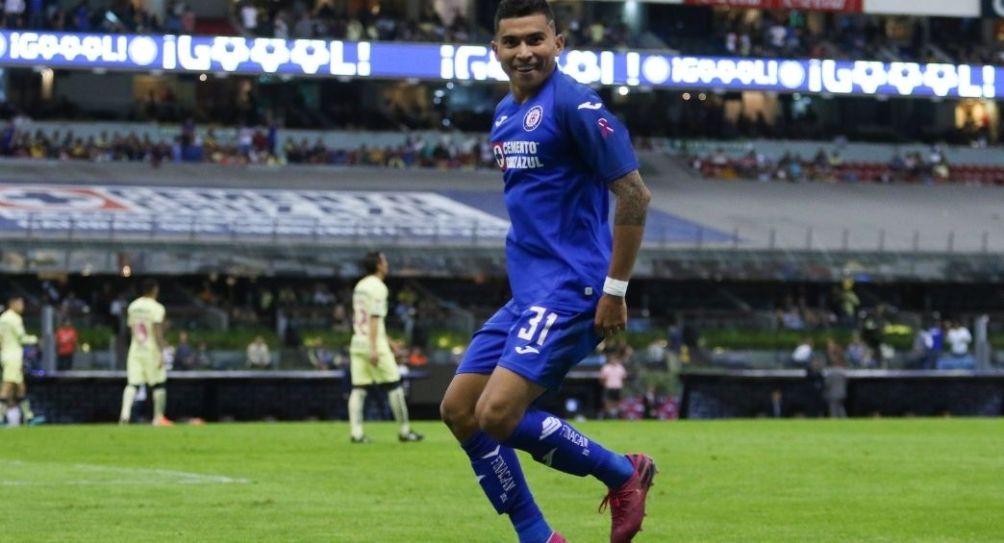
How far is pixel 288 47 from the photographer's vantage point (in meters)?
58.8

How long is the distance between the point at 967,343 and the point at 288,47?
25.2m

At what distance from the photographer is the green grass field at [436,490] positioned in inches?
441

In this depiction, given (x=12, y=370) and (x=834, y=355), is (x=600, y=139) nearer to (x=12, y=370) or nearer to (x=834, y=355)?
(x=12, y=370)

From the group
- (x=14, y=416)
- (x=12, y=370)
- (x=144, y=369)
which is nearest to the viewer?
(x=144, y=369)

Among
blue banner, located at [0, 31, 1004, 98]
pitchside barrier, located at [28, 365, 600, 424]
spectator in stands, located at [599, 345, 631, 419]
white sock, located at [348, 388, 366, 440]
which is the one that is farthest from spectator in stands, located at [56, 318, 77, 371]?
blue banner, located at [0, 31, 1004, 98]

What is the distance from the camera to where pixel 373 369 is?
22.4m

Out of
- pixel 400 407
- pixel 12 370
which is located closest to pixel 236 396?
pixel 12 370

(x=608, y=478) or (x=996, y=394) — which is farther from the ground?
(x=608, y=478)

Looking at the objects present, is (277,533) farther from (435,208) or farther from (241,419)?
(435,208)

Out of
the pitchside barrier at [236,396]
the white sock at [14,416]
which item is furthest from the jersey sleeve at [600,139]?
the pitchside barrier at [236,396]

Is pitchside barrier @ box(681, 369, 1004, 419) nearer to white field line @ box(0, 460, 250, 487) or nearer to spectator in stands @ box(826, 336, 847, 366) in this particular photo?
spectator in stands @ box(826, 336, 847, 366)

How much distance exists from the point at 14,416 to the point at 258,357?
22.4 feet

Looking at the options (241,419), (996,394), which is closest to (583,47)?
(996,394)

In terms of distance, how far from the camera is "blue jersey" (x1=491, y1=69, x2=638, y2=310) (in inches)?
328
